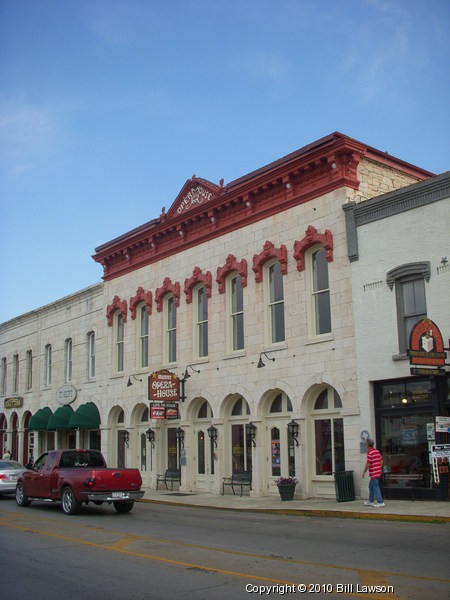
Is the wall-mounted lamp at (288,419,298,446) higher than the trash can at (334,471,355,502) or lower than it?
higher

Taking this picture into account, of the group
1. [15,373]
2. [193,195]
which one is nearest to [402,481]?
[193,195]

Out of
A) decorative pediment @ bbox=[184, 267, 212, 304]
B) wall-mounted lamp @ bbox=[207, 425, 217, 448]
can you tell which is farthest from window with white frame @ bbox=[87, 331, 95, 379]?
wall-mounted lamp @ bbox=[207, 425, 217, 448]

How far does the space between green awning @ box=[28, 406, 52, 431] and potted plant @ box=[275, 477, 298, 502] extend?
61.0ft

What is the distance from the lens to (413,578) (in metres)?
8.64

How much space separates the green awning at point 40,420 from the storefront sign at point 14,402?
447 centimetres

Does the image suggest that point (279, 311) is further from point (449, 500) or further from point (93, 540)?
point (93, 540)

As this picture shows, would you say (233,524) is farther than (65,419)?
No

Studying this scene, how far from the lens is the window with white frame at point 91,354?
3347cm

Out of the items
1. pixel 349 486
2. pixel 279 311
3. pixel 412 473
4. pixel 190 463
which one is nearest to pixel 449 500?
pixel 412 473

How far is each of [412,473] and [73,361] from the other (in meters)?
21.1

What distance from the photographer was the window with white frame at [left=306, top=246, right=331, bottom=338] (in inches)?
836

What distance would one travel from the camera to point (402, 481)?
59.9ft
